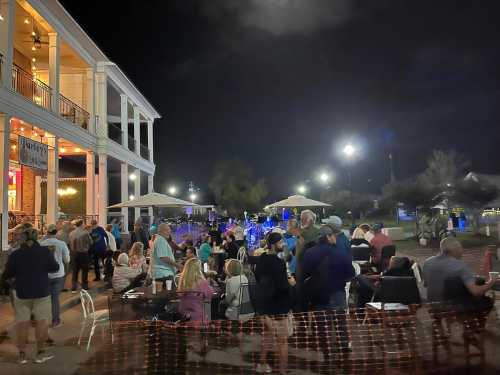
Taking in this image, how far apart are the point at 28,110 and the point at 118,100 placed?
37.0ft

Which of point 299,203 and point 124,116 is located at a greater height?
point 124,116

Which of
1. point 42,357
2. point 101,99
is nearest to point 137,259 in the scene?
point 42,357

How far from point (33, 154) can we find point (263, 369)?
10573mm

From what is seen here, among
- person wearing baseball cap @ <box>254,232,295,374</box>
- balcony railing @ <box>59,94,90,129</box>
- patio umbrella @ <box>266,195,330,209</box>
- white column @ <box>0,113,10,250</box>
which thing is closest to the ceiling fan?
balcony railing @ <box>59,94,90,129</box>

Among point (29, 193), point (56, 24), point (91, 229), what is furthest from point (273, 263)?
point (29, 193)

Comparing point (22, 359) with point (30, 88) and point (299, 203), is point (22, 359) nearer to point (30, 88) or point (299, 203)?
point (30, 88)

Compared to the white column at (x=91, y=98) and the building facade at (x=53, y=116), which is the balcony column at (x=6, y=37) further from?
the white column at (x=91, y=98)

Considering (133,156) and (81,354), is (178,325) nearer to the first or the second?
(81,354)

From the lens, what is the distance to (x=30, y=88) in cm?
1480

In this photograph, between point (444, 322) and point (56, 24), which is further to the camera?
point (56, 24)

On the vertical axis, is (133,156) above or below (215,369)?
A: above

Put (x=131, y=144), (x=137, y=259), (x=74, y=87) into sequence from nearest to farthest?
(x=137, y=259), (x=74, y=87), (x=131, y=144)

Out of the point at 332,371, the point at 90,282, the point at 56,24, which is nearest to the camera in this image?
the point at 332,371

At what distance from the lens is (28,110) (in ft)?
40.5
